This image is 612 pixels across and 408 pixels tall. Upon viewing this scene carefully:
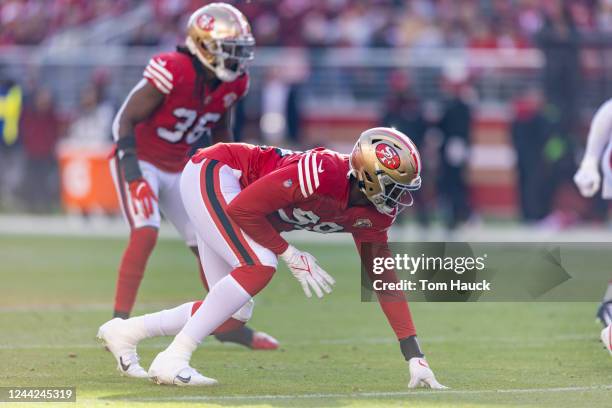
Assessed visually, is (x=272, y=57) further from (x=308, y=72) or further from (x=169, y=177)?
(x=169, y=177)

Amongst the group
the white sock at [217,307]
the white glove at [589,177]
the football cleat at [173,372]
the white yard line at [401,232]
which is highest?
the white glove at [589,177]

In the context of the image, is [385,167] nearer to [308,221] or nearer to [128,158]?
[308,221]

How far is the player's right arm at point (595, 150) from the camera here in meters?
8.44

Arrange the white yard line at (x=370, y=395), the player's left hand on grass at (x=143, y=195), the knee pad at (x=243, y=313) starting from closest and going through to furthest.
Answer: the white yard line at (x=370, y=395)
the knee pad at (x=243, y=313)
the player's left hand on grass at (x=143, y=195)

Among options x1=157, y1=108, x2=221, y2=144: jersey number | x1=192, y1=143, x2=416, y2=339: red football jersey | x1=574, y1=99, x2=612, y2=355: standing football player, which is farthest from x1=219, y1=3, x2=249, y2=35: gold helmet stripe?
x1=574, y1=99, x2=612, y2=355: standing football player

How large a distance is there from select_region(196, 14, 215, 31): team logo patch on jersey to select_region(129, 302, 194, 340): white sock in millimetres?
2288

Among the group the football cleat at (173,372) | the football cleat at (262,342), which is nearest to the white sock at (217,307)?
the football cleat at (173,372)

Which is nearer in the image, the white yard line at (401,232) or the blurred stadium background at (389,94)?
the white yard line at (401,232)

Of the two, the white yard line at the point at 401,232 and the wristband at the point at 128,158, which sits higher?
the wristband at the point at 128,158

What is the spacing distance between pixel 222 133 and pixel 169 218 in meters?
0.64

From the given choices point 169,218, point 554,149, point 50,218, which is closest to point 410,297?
point 169,218

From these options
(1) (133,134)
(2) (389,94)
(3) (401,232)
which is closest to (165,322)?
(1) (133,134)

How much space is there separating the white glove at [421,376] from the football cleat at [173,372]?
3.34 feet

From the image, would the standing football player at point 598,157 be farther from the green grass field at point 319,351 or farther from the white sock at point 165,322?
the white sock at point 165,322
